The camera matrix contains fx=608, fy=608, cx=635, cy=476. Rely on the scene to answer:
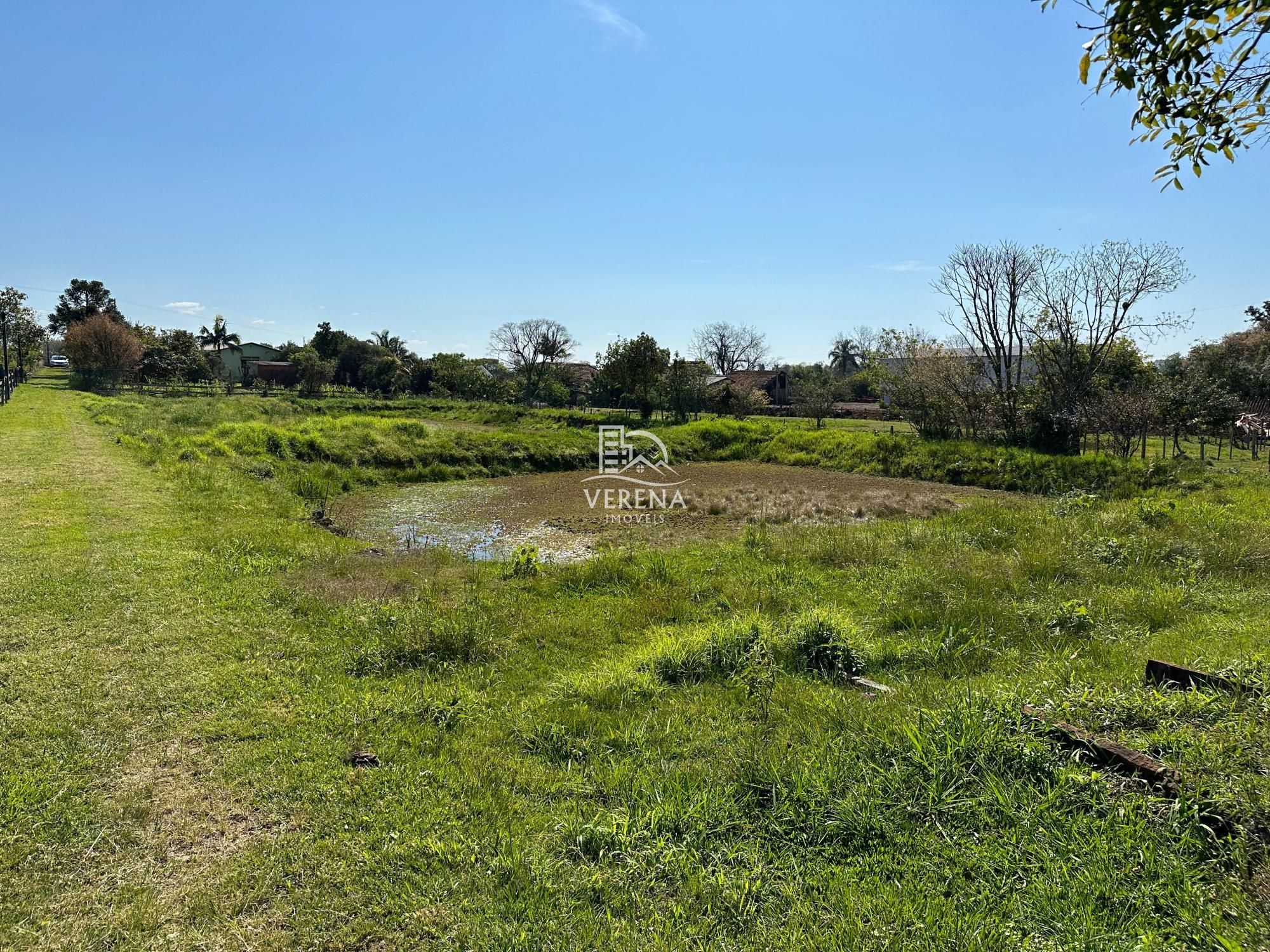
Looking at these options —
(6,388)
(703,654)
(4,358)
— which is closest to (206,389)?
(4,358)

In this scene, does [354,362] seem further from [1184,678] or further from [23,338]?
[1184,678]

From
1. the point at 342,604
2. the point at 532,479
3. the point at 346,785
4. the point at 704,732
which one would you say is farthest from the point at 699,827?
the point at 532,479

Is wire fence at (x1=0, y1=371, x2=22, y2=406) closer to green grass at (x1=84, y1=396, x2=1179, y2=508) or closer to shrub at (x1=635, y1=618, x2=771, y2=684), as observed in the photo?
green grass at (x1=84, y1=396, x2=1179, y2=508)

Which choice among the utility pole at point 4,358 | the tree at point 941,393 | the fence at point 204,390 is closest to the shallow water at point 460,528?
the tree at point 941,393

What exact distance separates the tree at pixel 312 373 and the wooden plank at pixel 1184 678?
49.2 m

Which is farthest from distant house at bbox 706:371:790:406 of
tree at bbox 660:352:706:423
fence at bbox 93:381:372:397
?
fence at bbox 93:381:372:397

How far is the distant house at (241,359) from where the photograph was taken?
57594 millimetres

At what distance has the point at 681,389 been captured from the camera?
104 ft

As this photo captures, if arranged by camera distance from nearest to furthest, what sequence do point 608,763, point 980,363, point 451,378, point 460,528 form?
1. point 608,763
2. point 460,528
3. point 980,363
4. point 451,378

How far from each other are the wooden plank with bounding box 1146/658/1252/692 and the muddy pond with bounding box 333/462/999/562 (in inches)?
271

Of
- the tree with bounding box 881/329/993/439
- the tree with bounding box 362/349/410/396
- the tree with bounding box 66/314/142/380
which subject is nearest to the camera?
the tree with bounding box 881/329/993/439

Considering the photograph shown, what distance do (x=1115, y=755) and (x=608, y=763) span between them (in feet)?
8.09

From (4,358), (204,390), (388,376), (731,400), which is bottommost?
(731,400)

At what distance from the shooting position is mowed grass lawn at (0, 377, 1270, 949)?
2262 millimetres
